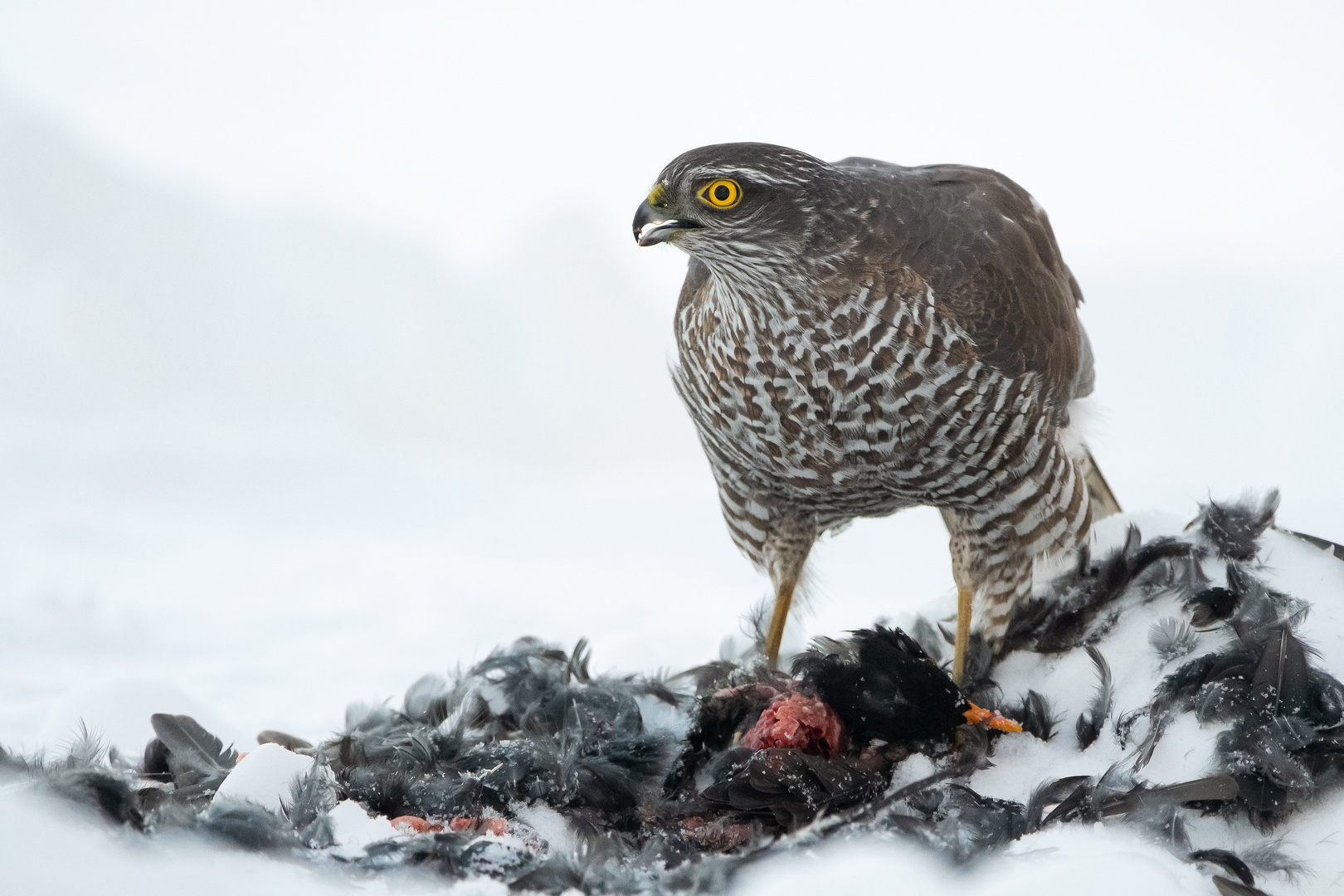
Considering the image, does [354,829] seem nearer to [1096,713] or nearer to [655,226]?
[655,226]

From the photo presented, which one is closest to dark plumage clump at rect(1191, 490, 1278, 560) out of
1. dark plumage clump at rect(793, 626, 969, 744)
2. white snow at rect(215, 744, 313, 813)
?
dark plumage clump at rect(793, 626, 969, 744)

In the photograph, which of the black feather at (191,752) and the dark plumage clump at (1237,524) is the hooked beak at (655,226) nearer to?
the black feather at (191,752)

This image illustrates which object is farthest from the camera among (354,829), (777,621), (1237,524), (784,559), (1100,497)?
(1100,497)

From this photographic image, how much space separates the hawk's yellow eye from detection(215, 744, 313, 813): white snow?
1336mm

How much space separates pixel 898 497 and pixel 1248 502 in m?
0.91

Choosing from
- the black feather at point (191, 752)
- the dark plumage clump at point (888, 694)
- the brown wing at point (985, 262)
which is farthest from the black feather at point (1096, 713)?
the black feather at point (191, 752)

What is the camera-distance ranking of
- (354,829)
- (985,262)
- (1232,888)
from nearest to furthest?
(1232,888)
(354,829)
(985,262)

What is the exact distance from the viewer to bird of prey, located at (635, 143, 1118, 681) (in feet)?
6.89

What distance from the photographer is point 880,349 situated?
2.08 m

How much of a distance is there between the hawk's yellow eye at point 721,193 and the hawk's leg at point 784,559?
861 millimetres

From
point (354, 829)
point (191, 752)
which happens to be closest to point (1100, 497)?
point (354, 829)

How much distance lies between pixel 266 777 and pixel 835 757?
1.04 meters

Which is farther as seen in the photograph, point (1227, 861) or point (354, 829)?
point (354, 829)

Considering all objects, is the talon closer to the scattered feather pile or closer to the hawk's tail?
the scattered feather pile
